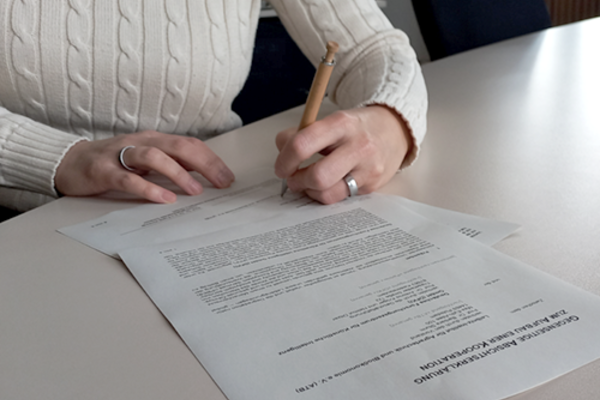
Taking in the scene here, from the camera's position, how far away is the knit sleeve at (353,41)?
800 mm

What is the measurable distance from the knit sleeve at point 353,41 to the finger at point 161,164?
0.30 meters

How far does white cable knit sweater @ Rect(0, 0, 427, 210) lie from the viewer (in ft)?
2.26

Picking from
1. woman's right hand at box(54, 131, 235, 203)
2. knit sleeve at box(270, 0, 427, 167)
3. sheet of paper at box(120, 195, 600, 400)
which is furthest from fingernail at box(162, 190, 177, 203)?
knit sleeve at box(270, 0, 427, 167)

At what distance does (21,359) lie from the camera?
0.35 meters

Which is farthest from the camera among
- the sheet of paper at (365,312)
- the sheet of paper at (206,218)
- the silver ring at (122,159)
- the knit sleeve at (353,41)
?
the knit sleeve at (353,41)

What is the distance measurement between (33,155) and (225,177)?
9.7 inches

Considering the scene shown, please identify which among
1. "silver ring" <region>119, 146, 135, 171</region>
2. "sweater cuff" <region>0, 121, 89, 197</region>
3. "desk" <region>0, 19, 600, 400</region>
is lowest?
"desk" <region>0, 19, 600, 400</region>

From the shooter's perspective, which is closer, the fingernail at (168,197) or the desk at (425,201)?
the desk at (425,201)

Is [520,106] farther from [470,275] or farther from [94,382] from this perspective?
[94,382]

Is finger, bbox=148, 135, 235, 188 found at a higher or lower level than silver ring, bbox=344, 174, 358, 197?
higher

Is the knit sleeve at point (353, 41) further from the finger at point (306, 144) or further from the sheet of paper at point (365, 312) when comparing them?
the sheet of paper at point (365, 312)

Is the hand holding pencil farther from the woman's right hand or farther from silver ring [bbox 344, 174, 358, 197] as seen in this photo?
the woman's right hand

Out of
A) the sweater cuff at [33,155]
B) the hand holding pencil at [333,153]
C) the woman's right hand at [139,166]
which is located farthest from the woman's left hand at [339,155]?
the sweater cuff at [33,155]

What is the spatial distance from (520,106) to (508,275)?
0.52 meters
